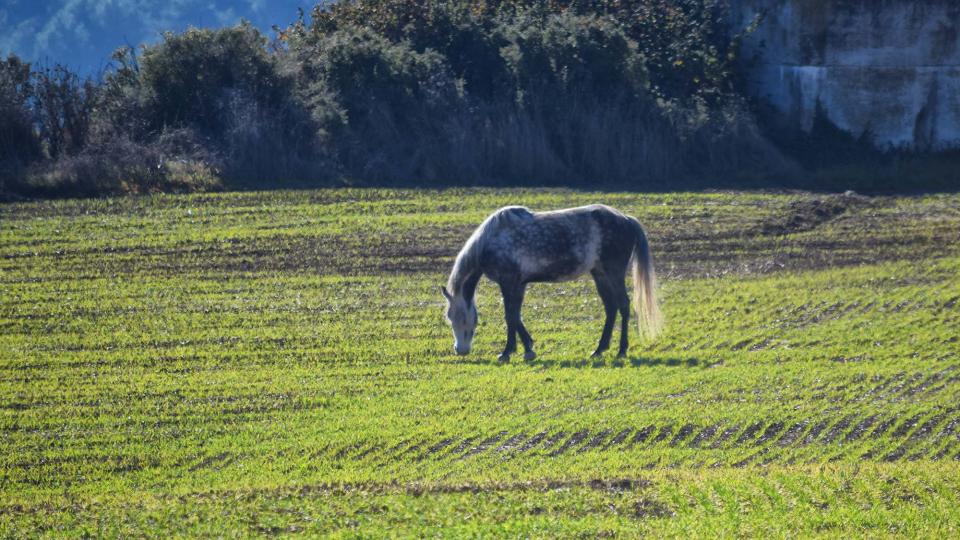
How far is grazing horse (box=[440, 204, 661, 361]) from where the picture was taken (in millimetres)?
16141

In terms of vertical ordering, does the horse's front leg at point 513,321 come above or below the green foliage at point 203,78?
below

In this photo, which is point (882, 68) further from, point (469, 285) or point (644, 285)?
point (469, 285)

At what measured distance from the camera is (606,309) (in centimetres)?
1680

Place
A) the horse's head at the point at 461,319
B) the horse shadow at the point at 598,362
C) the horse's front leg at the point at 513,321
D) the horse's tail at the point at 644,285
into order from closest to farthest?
the horse shadow at the point at 598,362 < the horse's head at the point at 461,319 < the horse's front leg at the point at 513,321 < the horse's tail at the point at 644,285

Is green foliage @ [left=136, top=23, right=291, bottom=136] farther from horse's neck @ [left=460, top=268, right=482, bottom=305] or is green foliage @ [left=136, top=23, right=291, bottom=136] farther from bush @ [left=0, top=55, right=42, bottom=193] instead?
horse's neck @ [left=460, top=268, right=482, bottom=305]

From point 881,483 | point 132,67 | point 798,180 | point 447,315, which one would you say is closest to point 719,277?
point 447,315

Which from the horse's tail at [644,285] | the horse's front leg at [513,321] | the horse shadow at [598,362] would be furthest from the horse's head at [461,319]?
the horse's tail at [644,285]

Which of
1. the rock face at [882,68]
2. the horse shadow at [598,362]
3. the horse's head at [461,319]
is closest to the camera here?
→ the horse shadow at [598,362]

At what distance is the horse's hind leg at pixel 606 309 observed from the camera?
16.6m

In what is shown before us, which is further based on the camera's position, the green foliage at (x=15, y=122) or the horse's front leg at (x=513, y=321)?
the green foliage at (x=15, y=122)

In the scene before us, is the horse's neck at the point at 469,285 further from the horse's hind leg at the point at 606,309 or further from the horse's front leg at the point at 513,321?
the horse's hind leg at the point at 606,309

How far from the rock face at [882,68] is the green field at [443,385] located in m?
7.17

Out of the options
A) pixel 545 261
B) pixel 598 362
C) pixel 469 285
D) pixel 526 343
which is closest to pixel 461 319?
pixel 469 285

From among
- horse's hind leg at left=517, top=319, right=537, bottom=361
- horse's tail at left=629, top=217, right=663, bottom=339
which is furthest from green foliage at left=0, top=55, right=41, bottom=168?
horse's tail at left=629, top=217, right=663, bottom=339
